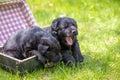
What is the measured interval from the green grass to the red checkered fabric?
803 mm

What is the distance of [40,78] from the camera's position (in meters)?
5.28

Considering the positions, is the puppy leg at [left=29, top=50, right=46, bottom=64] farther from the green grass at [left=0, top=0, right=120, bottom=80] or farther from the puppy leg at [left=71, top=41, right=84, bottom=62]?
the puppy leg at [left=71, top=41, right=84, bottom=62]

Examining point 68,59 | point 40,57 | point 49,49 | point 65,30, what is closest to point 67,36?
point 65,30

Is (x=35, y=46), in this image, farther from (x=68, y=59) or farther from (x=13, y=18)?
(x=13, y=18)

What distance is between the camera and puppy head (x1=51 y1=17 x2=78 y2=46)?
5.46m

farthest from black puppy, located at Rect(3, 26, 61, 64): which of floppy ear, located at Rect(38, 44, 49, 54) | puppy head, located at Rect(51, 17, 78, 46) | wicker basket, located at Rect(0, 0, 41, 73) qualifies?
wicker basket, located at Rect(0, 0, 41, 73)

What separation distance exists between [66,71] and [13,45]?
32.0 inches

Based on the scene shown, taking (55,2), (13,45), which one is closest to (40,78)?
(13,45)

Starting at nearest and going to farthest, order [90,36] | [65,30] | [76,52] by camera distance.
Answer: [65,30] < [76,52] < [90,36]

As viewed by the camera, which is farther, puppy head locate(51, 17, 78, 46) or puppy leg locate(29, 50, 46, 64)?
puppy head locate(51, 17, 78, 46)

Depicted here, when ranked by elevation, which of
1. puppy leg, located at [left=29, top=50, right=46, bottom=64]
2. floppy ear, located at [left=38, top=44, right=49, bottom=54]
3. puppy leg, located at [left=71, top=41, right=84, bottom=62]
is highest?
floppy ear, located at [left=38, top=44, right=49, bottom=54]

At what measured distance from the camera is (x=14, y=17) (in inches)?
266

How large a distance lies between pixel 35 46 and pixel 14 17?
1610 millimetres

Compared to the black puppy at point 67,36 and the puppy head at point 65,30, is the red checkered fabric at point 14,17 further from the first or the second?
the puppy head at point 65,30
